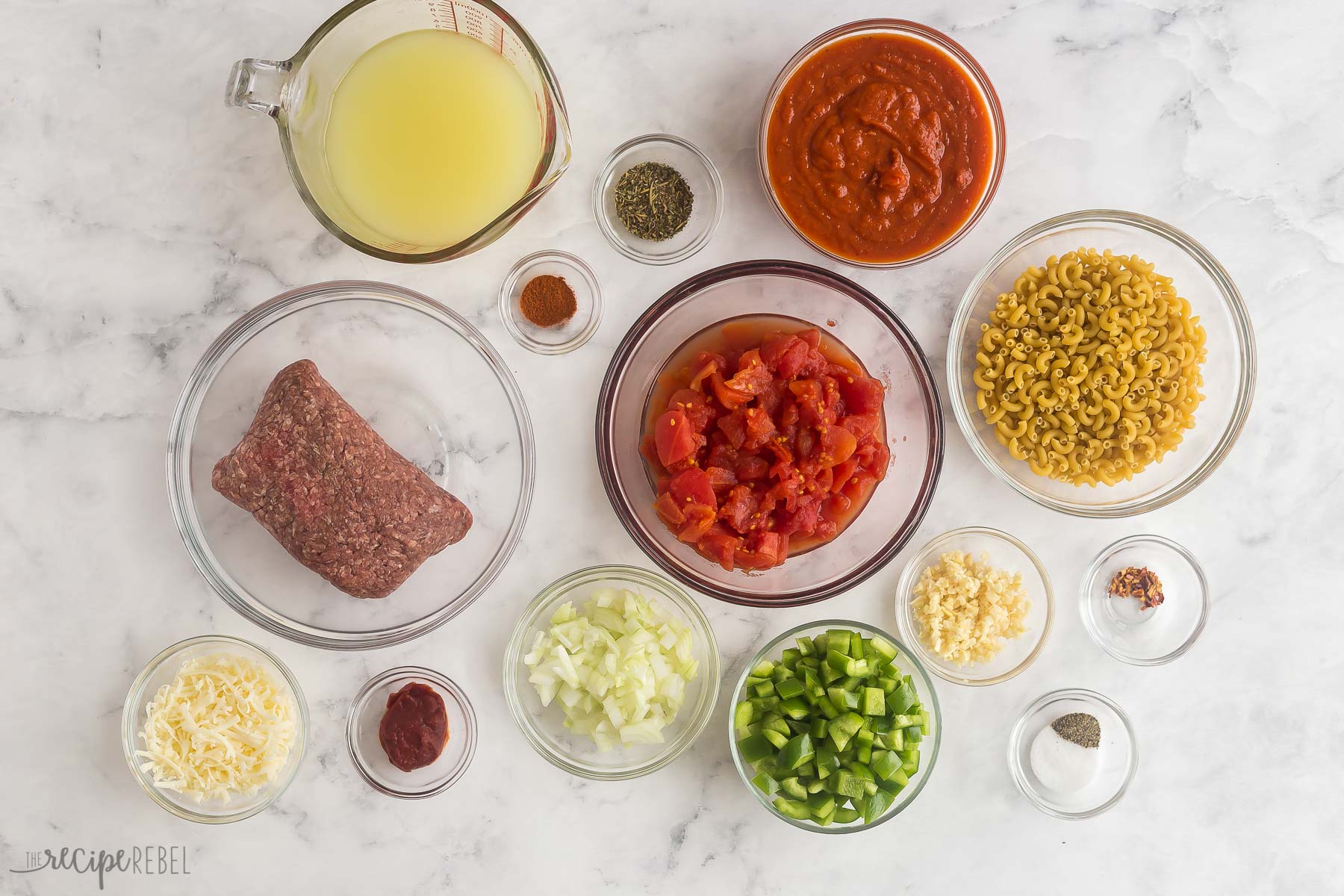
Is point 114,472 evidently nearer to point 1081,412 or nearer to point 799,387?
point 799,387

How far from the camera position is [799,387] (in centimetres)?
241

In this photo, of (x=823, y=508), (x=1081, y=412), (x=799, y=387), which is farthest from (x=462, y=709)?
(x=1081, y=412)

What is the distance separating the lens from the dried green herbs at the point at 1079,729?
9.30 feet

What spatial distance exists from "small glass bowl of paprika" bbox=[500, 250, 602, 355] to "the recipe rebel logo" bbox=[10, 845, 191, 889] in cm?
206

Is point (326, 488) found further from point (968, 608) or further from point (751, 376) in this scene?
point (968, 608)

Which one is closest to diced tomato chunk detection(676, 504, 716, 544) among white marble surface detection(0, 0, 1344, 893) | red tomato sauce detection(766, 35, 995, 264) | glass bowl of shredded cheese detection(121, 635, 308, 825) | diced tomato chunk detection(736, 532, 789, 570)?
diced tomato chunk detection(736, 532, 789, 570)

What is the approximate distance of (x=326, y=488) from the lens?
2.34 metres

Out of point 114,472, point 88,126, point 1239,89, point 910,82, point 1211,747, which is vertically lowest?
point 114,472

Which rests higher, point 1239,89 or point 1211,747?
point 1239,89

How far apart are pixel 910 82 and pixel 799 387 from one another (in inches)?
40.4

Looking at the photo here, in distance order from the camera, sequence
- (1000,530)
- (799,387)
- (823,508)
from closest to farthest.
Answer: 1. (799,387)
2. (823,508)
3. (1000,530)

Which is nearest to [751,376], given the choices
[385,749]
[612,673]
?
[612,673]

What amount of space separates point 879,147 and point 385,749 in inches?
96.9

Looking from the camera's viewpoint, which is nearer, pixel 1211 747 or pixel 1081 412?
pixel 1081 412
